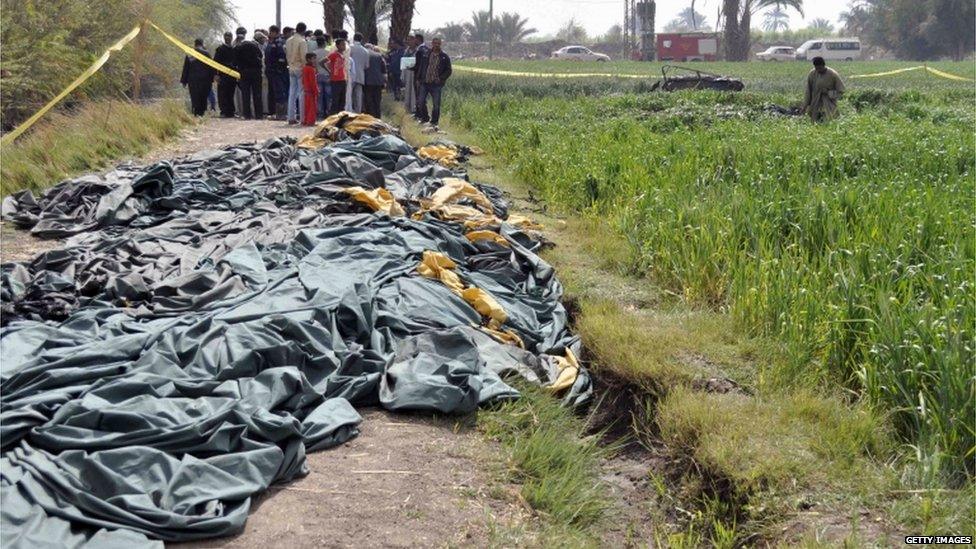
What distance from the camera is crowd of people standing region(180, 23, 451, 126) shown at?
672 inches

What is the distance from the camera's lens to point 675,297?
7512mm

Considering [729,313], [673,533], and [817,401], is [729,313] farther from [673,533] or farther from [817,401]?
[673,533]

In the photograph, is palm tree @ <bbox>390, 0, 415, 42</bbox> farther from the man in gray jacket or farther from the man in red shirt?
the man in red shirt

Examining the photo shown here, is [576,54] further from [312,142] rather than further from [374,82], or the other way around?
[312,142]

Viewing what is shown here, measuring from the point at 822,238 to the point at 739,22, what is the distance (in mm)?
52893

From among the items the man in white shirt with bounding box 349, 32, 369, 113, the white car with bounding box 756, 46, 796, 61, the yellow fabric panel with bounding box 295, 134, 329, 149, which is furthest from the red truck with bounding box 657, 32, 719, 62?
the yellow fabric panel with bounding box 295, 134, 329, 149

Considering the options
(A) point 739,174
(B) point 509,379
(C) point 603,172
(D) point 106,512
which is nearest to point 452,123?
(C) point 603,172

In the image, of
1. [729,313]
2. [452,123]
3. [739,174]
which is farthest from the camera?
[452,123]

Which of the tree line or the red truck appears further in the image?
the red truck

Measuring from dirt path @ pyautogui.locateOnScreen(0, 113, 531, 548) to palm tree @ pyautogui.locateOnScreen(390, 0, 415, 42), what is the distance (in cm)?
1912

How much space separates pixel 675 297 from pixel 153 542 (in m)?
4.63

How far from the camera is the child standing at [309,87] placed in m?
16.7

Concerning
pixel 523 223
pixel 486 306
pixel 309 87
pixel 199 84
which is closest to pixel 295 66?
pixel 309 87

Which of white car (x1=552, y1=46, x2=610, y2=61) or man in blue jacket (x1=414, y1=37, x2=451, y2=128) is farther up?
white car (x1=552, y1=46, x2=610, y2=61)
